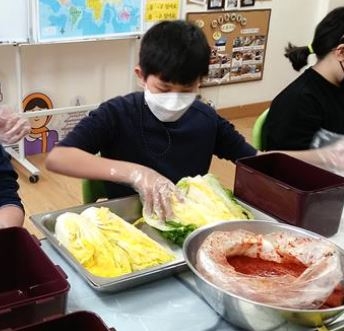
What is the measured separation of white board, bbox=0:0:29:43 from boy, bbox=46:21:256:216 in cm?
146

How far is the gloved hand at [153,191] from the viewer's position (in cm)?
116

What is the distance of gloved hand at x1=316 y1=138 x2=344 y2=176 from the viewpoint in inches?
58.7

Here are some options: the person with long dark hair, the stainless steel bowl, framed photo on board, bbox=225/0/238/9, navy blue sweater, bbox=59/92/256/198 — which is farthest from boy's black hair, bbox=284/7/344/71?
framed photo on board, bbox=225/0/238/9

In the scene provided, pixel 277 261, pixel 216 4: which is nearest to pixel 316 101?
pixel 277 261

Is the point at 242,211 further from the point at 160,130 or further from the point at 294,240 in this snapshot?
the point at 160,130

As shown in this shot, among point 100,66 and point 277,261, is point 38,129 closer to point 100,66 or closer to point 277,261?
point 100,66

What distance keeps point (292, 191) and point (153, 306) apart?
423 millimetres

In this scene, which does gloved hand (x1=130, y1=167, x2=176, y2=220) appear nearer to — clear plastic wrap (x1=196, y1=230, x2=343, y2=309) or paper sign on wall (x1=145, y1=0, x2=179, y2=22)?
clear plastic wrap (x1=196, y1=230, x2=343, y2=309)

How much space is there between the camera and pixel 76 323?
0.76 metres

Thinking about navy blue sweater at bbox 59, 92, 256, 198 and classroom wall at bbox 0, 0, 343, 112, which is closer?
navy blue sweater at bbox 59, 92, 256, 198

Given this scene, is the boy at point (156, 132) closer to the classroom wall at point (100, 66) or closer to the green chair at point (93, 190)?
the green chair at point (93, 190)

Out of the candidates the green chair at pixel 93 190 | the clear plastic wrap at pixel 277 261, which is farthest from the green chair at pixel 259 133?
the clear plastic wrap at pixel 277 261

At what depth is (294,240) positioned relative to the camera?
102cm

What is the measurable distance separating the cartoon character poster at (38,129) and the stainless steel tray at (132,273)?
194 cm
